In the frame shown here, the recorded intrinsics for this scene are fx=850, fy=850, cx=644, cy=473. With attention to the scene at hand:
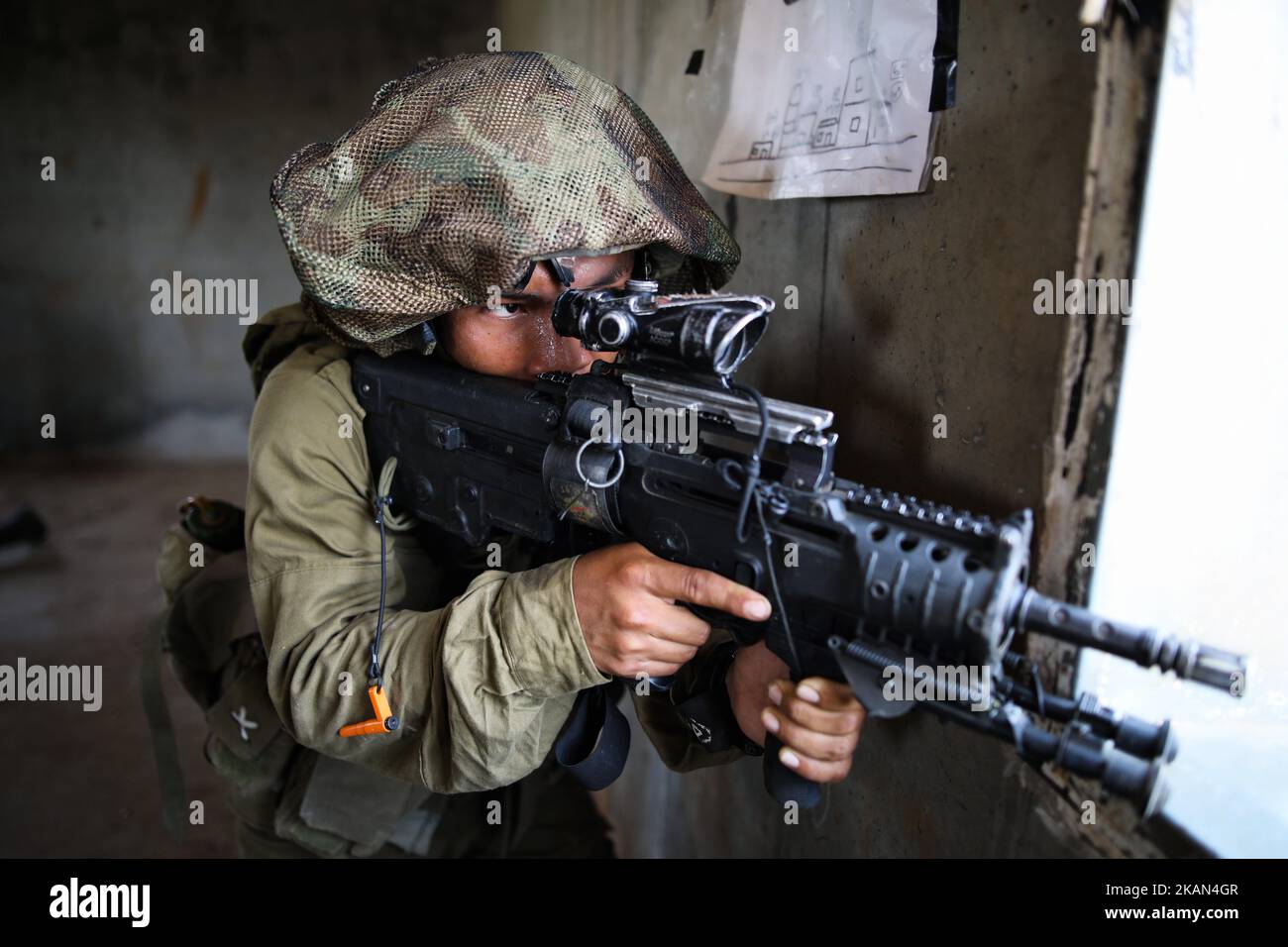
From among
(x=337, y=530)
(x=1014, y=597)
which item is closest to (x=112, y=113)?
(x=337, y=530)

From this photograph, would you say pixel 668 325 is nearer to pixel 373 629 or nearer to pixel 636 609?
pixel 636 609

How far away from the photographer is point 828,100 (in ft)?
3.76

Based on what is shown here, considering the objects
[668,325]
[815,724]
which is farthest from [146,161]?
[815,724]

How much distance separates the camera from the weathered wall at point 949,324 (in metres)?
0.81

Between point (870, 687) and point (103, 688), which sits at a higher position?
point (870, 687)

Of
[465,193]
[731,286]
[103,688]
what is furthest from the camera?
[103,688]

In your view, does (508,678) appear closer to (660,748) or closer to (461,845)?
(660,748)

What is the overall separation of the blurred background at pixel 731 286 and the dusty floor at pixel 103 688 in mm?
12

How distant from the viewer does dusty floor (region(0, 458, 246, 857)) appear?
96.2 inches

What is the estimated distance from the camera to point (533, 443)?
3.53 feet

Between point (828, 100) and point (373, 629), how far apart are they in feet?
3.07

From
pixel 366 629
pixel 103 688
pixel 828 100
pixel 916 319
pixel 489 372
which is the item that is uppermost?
pixel 828 100

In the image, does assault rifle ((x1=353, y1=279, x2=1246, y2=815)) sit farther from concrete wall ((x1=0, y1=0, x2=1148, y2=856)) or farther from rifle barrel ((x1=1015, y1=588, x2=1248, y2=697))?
concrete wall ((x1=0, y1=0, x2=1148, y2=856))

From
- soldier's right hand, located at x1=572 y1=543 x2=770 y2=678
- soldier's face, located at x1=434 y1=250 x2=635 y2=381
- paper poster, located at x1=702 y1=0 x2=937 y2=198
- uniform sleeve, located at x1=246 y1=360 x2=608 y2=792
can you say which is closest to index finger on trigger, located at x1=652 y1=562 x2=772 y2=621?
soldier's right hand, located at x1=572 y1=543 x2=770 y2=678
